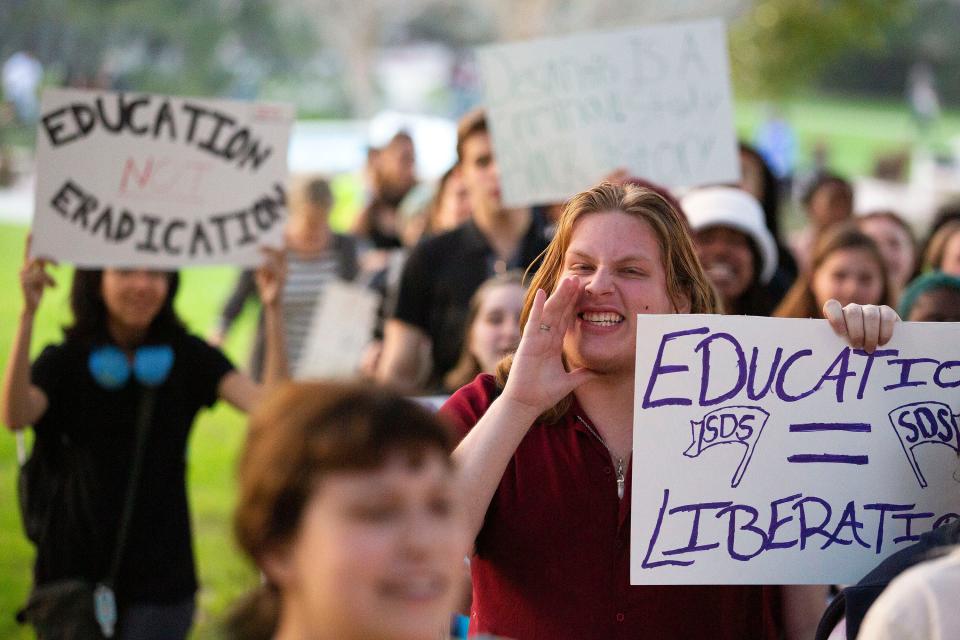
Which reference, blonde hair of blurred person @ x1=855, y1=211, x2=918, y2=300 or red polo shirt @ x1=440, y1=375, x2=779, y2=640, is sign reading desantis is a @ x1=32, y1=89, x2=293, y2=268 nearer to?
red polo shirt @ x1=440, y1=375, x2=779, y2=640

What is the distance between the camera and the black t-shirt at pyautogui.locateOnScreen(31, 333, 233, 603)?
4133 mm

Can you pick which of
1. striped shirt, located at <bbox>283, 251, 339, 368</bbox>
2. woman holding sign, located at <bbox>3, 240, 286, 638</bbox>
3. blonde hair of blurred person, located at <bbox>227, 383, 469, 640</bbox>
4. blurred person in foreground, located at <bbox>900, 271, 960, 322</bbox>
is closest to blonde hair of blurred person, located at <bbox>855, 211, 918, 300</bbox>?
blurred person in foreground, located at <bbox>900, 271, 960, 322</bbox>

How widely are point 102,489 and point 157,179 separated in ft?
4.09

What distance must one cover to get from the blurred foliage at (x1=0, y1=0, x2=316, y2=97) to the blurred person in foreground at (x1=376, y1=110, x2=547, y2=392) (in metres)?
18.4

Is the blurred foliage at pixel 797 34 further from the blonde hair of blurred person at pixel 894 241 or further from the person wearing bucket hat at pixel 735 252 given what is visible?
the person wearing bucket hat at pixel 735 252

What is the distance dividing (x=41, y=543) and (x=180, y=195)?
1403 mm

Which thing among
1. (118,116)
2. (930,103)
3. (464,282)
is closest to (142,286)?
(118,116)

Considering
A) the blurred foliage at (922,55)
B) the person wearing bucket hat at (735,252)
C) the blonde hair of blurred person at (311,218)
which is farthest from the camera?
the blurred foliage at (922,55)

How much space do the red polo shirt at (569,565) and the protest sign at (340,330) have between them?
14.6 ft

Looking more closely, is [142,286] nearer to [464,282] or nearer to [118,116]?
[118,116]

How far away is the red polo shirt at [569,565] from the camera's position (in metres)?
2.59

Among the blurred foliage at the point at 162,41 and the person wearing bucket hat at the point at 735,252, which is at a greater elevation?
the blurred foliage at the point at 162,41

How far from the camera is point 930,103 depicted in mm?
44250

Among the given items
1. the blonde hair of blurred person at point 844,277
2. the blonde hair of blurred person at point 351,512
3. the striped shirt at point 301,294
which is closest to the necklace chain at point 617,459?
the blonde hair of blurred person at point 351,512
